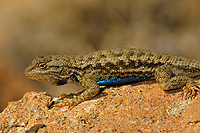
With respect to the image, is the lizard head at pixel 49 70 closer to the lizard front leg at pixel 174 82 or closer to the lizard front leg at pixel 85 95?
the lizard front leg at pixel 85 95

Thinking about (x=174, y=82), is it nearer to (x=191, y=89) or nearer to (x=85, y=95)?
(x=191, y=89)

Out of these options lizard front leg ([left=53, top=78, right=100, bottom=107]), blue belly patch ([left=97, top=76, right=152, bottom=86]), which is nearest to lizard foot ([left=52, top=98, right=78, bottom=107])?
lizard front leg ([left=53, top=78, right=100, bottom=107])

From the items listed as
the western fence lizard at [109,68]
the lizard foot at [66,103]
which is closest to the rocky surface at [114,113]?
the lizard foot at [66,103]

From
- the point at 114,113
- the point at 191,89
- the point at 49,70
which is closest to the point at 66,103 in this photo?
the point at 49,70

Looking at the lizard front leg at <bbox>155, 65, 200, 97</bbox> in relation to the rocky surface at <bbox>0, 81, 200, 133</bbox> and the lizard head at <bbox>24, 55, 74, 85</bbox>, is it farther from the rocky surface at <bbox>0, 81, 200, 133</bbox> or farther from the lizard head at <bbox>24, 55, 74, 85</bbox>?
the lizard head at <bbox>24, 55, 74, 85</bbox>

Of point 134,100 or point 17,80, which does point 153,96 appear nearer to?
point 134,100

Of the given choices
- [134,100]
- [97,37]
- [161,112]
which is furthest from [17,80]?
[161,112]
